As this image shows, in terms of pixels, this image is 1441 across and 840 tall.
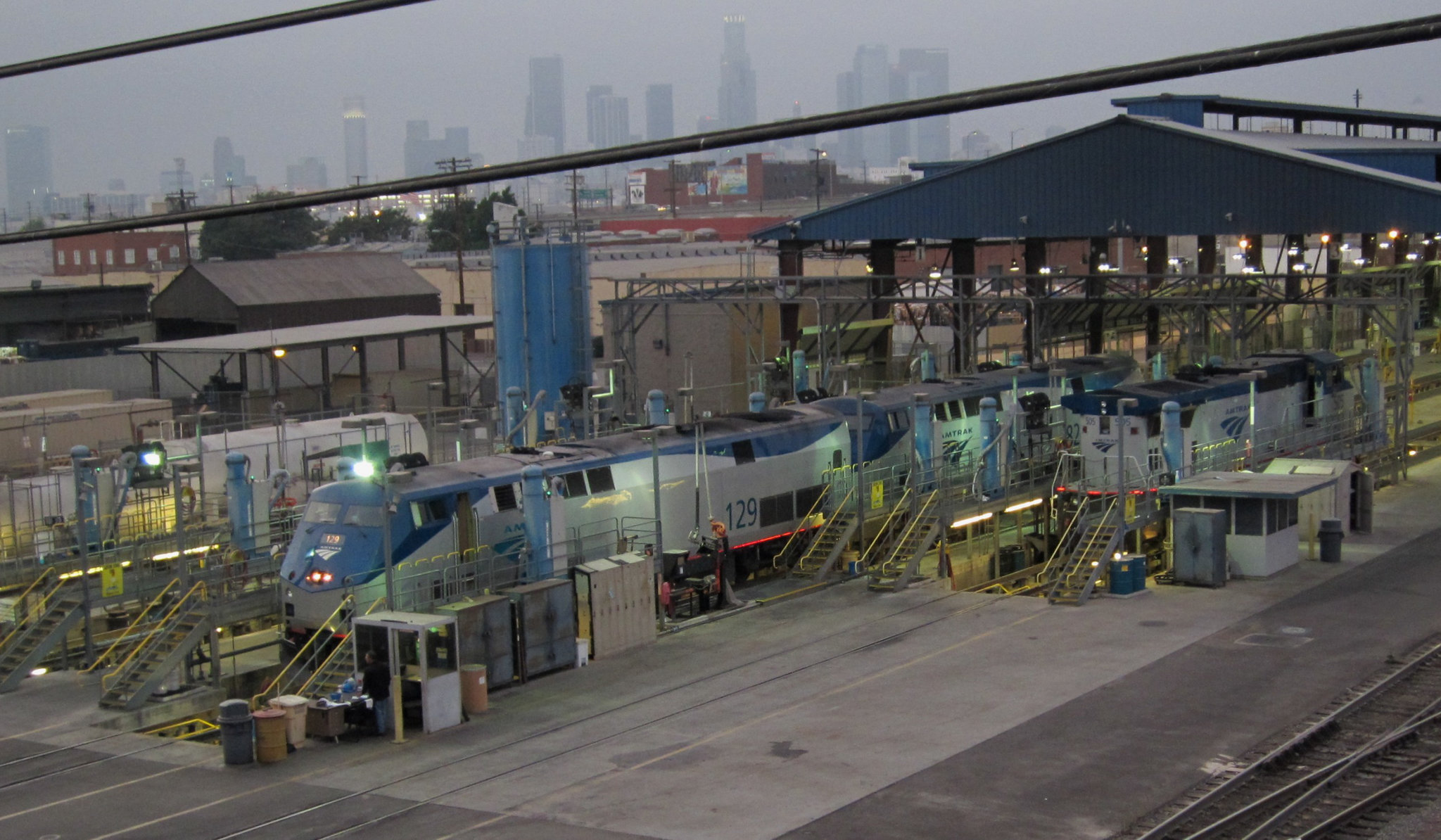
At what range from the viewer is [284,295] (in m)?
70.3

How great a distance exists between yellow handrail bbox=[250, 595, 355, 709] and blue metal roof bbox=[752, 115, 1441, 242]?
102ft

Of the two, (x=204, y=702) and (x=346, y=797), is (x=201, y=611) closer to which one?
(x=204, y=702)

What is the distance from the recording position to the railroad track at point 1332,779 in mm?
17969

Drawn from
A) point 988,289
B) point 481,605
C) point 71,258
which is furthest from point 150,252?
point 481,605

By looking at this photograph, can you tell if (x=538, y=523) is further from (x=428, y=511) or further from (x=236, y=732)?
(x=236, y=732)

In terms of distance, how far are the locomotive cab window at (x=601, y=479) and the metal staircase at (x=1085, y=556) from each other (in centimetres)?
922

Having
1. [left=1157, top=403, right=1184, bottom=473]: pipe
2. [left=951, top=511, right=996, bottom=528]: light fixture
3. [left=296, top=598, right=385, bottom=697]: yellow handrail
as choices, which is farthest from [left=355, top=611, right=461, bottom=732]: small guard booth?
[left=1157, top=403, right=1184, bottom=473]: pipe

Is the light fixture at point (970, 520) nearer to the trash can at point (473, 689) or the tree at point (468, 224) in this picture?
the trash can at point (473, 689)

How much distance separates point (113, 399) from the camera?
58.0m

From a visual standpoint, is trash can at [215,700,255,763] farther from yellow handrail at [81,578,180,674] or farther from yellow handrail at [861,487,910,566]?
yellow handrail at [861,487,910,566]

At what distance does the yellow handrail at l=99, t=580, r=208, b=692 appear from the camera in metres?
24.8

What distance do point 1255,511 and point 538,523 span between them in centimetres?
1554

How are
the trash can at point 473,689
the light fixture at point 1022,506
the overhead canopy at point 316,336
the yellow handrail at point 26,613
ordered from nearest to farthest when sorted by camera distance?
1. the trash can at point 473,689
2. the yellow handrail at point 26,613
3. the light fixture at point 1022,506
4. the overhead canopy at point 316,336

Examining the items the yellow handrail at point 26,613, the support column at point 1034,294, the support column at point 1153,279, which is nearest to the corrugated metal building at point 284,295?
the support column at point 1034,294
